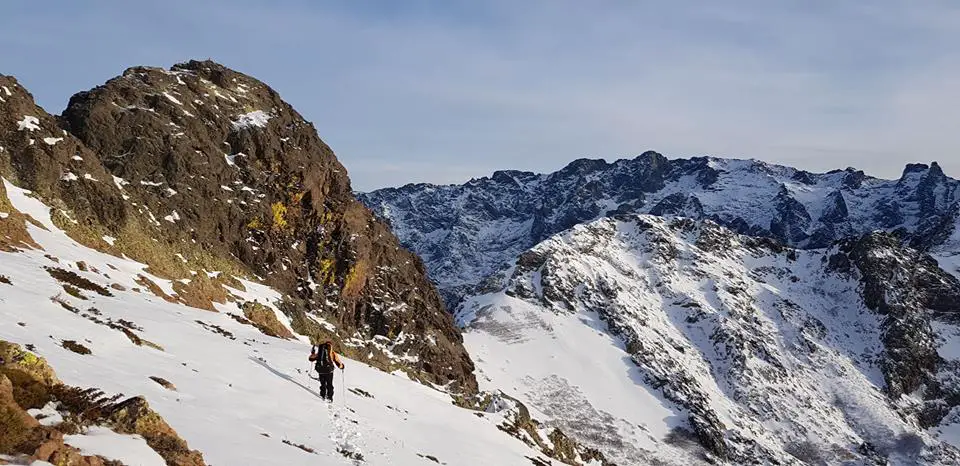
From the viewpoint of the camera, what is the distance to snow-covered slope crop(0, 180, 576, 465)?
14.2m

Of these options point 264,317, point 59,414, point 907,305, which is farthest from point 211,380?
point 907,305

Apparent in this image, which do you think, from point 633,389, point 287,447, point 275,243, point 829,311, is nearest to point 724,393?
point 633,389

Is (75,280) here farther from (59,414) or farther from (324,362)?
(59,414)

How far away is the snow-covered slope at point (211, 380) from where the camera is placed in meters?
14.2

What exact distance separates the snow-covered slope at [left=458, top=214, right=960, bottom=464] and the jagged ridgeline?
27.1 meters

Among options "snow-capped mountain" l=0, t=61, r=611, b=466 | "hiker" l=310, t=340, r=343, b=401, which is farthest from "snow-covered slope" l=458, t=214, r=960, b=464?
"hiker" l=310, t=340, r=343, b=401

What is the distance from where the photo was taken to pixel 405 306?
74.8 metres

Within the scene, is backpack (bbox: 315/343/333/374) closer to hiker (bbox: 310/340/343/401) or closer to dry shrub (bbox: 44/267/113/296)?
hiker (bbox: 310/340/343/401)

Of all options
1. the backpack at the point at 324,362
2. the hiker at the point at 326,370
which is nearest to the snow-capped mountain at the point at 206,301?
the hiker at the point at 326,370

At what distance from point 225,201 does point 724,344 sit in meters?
96.2

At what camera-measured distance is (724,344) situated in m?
124

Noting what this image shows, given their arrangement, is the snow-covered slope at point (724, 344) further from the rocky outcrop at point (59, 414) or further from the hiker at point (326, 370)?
the rocky outcrop at point (59, 414)

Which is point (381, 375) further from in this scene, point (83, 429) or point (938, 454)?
point (938, 454)

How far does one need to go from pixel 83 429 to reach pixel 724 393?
118 m
